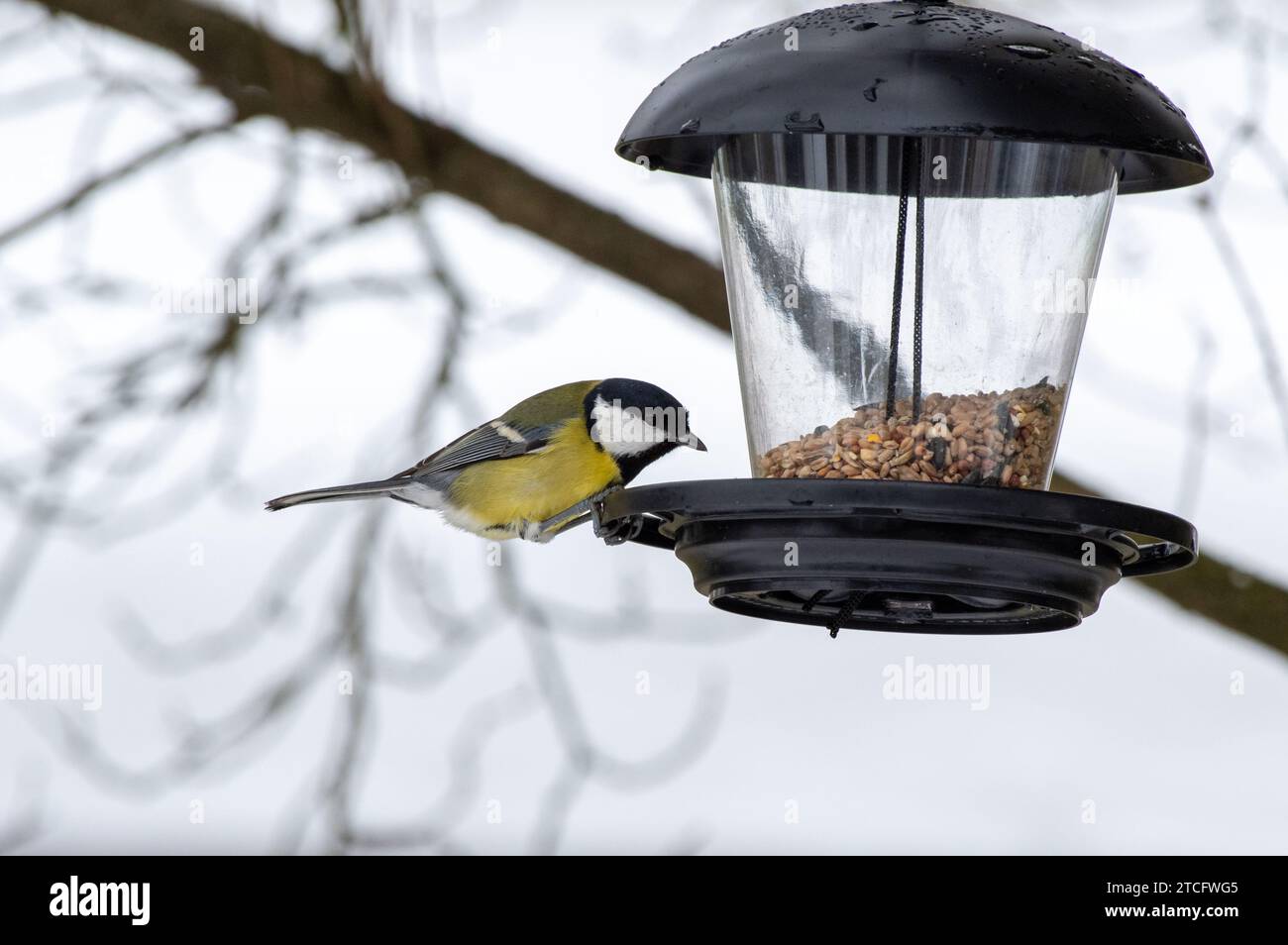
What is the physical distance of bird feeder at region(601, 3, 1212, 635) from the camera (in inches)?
88.4

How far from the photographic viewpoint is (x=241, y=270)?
15.6ft

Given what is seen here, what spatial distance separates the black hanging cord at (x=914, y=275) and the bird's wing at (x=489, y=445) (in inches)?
51.3

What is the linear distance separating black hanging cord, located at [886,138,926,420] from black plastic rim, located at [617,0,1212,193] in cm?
27

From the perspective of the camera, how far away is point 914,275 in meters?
2.60

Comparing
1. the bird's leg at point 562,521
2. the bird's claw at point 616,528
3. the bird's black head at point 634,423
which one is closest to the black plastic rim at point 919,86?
the bird's claw at point 616,528

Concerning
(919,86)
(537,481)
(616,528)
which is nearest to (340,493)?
(537,481)

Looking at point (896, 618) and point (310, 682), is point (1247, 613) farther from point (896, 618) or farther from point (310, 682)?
point (310, 682)

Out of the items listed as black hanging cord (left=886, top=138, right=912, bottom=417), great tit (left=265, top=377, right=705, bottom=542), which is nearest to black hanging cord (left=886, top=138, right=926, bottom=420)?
black hanging cord (left=886, top=138, right=912, bottom=417)

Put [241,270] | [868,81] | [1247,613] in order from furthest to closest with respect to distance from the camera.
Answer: [241,270] → [1247,613] → [868,81]

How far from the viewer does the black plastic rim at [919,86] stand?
2.19 m

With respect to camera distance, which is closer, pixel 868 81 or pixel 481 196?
pixel 868 81

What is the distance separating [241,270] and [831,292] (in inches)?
106

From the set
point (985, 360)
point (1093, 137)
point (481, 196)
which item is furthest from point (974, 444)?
point (481, 196)

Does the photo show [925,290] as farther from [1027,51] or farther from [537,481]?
[537,481]
